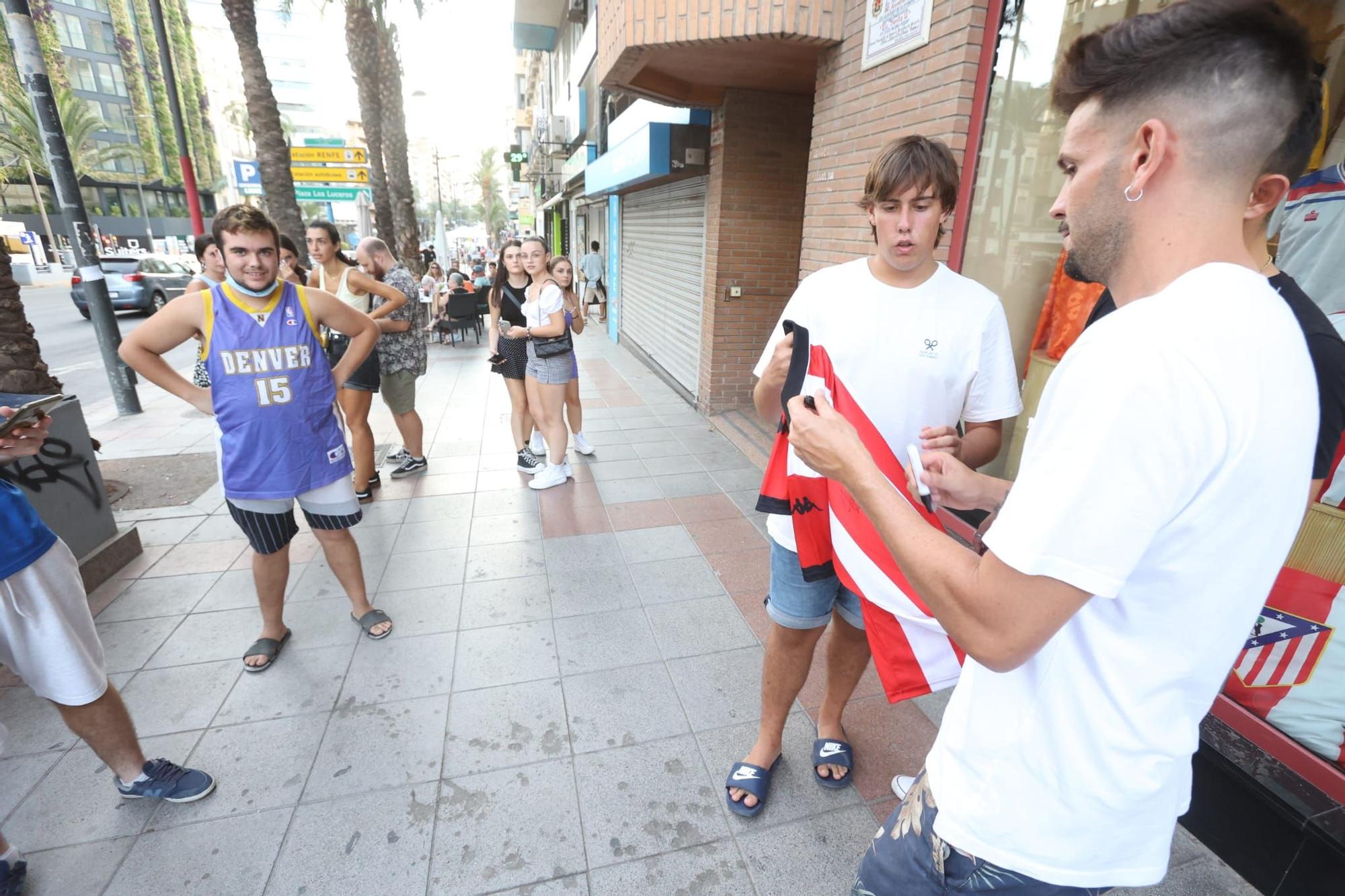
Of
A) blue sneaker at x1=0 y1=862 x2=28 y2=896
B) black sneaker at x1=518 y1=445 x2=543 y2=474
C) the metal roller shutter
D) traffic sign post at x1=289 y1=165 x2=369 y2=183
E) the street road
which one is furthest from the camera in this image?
traffic sign post at x1=289 y1=165 x2=369 y2=183

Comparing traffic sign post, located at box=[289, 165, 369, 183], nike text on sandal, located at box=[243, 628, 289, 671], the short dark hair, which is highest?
traffic sign post, located at box=[289, 165, 369, 183]

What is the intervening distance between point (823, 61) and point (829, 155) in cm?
77

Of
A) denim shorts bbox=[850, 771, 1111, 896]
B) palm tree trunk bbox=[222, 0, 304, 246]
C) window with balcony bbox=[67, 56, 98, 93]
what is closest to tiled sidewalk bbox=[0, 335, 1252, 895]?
denim shorts bbox=[850, 771, 1111, 896]

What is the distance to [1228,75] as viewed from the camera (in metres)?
0.81

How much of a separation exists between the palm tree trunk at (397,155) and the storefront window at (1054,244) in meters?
12.6

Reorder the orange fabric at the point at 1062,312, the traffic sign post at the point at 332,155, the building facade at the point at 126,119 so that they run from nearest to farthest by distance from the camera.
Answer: the orange fabric at the point at 1062,312 → the traffic sign post at the point at 332,155 → the building facade at the point at 126,119

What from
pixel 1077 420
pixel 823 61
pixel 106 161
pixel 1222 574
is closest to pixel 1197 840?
pixel 1222 574

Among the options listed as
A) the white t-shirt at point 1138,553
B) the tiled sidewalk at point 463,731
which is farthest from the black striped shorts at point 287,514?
the white t-shirt at point 1138,553

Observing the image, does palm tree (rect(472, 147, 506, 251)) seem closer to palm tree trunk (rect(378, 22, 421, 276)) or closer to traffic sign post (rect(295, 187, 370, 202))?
palm tree trunk (rect(378, 22, 421, 276))

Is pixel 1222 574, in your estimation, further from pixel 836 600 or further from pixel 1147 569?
pixel 836 600

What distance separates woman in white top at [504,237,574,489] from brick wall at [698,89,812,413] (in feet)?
7.47

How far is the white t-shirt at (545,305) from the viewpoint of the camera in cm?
502

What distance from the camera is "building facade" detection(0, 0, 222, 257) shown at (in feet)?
138

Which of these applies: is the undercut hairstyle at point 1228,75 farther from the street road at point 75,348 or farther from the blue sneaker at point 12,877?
the street road at point 75,348
